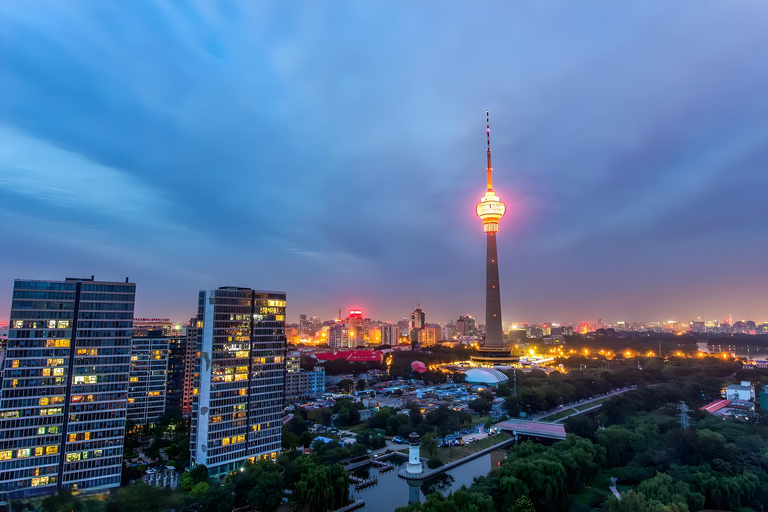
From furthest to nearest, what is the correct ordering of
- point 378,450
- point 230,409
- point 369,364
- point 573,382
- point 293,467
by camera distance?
point 369,364 → point 573,382 → point 378,450 → point 230,409 → point 293,467

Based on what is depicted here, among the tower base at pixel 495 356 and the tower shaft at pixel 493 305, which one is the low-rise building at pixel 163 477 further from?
the tower shaft at pixel 493 305

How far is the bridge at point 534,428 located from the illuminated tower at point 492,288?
52185 millimetres

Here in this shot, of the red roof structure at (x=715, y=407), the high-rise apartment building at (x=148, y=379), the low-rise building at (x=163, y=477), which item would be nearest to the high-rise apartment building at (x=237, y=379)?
the low-rise building at (x=163, y=477)

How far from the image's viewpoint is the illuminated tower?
105875mm

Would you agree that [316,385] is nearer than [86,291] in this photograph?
No

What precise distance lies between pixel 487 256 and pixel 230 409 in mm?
85019

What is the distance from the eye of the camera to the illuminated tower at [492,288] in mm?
105875

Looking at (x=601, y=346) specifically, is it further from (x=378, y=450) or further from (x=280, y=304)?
(x=280, y=304)

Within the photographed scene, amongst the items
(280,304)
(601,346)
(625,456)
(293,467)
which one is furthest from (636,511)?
(601,346)

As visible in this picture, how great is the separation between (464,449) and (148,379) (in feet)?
124

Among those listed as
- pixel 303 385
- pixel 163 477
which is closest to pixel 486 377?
pixel 303 385

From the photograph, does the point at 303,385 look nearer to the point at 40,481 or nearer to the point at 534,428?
the point at 534,428

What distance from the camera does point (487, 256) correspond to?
361ft

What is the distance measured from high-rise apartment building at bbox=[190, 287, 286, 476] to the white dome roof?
5462 centimetres
